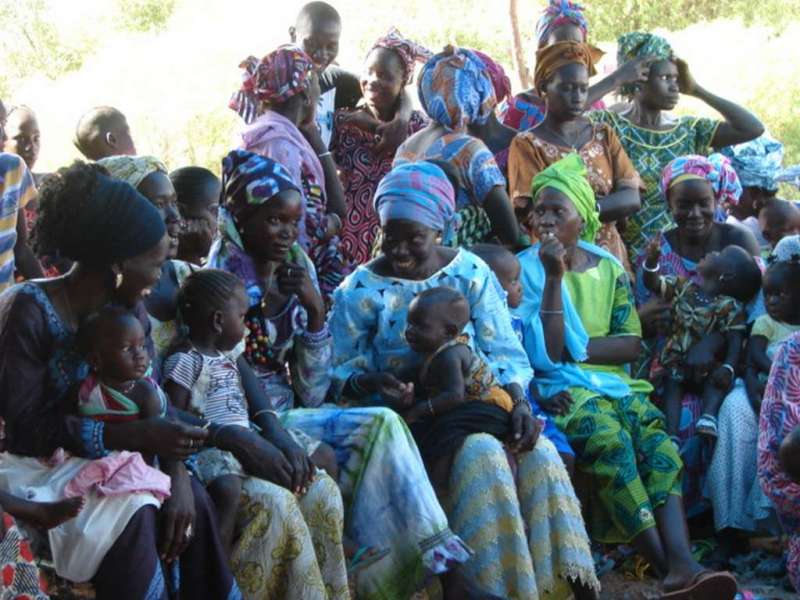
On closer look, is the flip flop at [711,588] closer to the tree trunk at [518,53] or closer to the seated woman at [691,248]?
the seated woman at [691,248]

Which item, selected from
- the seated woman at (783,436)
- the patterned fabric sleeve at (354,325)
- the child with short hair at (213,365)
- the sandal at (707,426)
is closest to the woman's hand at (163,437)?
the child with short hair at (213,365)

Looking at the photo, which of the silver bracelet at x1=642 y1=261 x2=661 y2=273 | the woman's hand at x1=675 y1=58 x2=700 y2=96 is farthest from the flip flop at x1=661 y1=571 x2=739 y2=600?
the woman's hand at x1=675 y1=58 x2=700 y2=96

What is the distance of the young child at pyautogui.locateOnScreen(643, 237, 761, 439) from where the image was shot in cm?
646

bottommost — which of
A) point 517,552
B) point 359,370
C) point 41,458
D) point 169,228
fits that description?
point 517,552

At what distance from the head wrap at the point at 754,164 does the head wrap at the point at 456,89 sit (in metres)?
2.06

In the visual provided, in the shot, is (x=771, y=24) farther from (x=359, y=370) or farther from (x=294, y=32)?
(x=359, y=370)

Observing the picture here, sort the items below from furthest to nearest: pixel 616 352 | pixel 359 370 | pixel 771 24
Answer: pixel 771 24 < pixel 616 352 < pixel 359 370

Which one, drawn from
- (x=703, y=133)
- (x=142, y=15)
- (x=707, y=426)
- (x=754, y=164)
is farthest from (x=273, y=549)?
(x=142, y=15)

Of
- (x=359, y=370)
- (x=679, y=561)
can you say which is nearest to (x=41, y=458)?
(x=359, y=370)

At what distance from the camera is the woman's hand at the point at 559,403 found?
578cm

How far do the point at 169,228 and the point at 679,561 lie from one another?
8.41ft

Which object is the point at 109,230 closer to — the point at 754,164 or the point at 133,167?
the point at 133,167

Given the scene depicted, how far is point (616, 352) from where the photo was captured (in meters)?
6.06

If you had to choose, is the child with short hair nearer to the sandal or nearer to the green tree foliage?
the sandal
